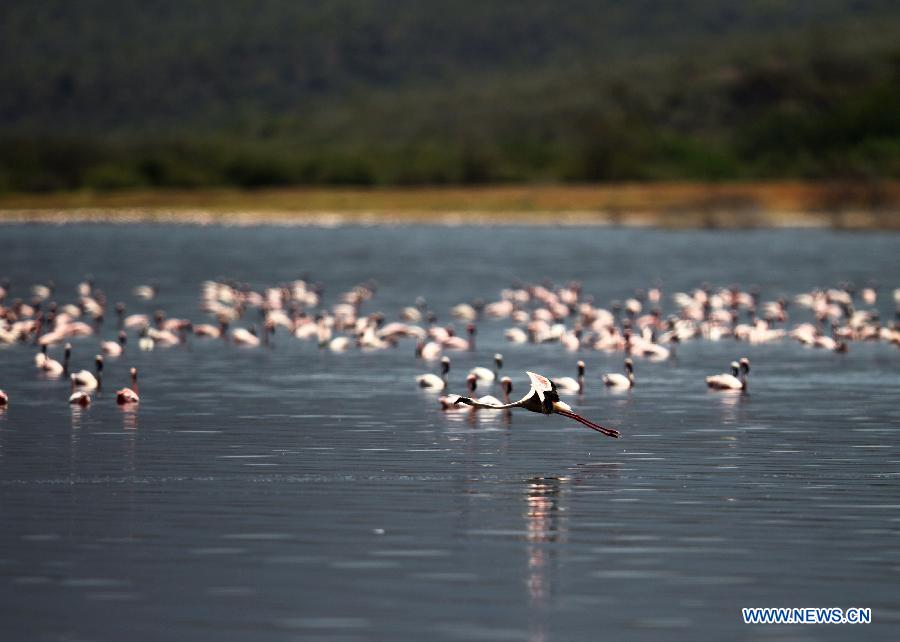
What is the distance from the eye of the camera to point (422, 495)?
57.7ft

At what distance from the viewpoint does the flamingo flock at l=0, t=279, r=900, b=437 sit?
1105 inches

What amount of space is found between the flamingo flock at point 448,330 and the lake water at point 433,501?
47cm

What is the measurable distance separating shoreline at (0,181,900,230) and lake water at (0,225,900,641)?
6126 centimetres

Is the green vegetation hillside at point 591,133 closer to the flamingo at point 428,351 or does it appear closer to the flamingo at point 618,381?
the flamingo at point 428,351

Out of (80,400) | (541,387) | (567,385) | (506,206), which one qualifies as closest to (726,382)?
(567,385)

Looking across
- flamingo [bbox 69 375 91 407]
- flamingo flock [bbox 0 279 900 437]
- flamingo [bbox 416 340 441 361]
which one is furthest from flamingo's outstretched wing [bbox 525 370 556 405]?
flamingo [bbox 416 340 441 361]

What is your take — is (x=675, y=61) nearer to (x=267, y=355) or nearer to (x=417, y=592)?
(x=267, y=355)

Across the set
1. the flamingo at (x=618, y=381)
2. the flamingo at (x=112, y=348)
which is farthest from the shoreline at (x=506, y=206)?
the flamingo at (x=618, y=381)

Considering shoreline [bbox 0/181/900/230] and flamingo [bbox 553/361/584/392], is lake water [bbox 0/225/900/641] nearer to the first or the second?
flamingo [bbox 553/361/584/392]

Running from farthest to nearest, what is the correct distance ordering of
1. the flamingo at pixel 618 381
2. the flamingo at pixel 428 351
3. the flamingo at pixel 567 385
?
the flamingo at pixel 428 351 → the flamingo at pixel 618 381 → the flamingo at pixel 567 385

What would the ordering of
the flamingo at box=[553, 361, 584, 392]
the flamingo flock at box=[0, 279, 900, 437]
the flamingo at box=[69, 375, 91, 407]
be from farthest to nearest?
the flamingo flock at box=[0, 279, 900, 437] < the flamingo at box=[553, 361, 584, 392] < the flamingo at box=[69, 375, 91, 407]

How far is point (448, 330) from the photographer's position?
3431 centimetres

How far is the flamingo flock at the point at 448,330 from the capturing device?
28.1 m

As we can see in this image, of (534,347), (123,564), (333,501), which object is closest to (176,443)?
(333,501)
